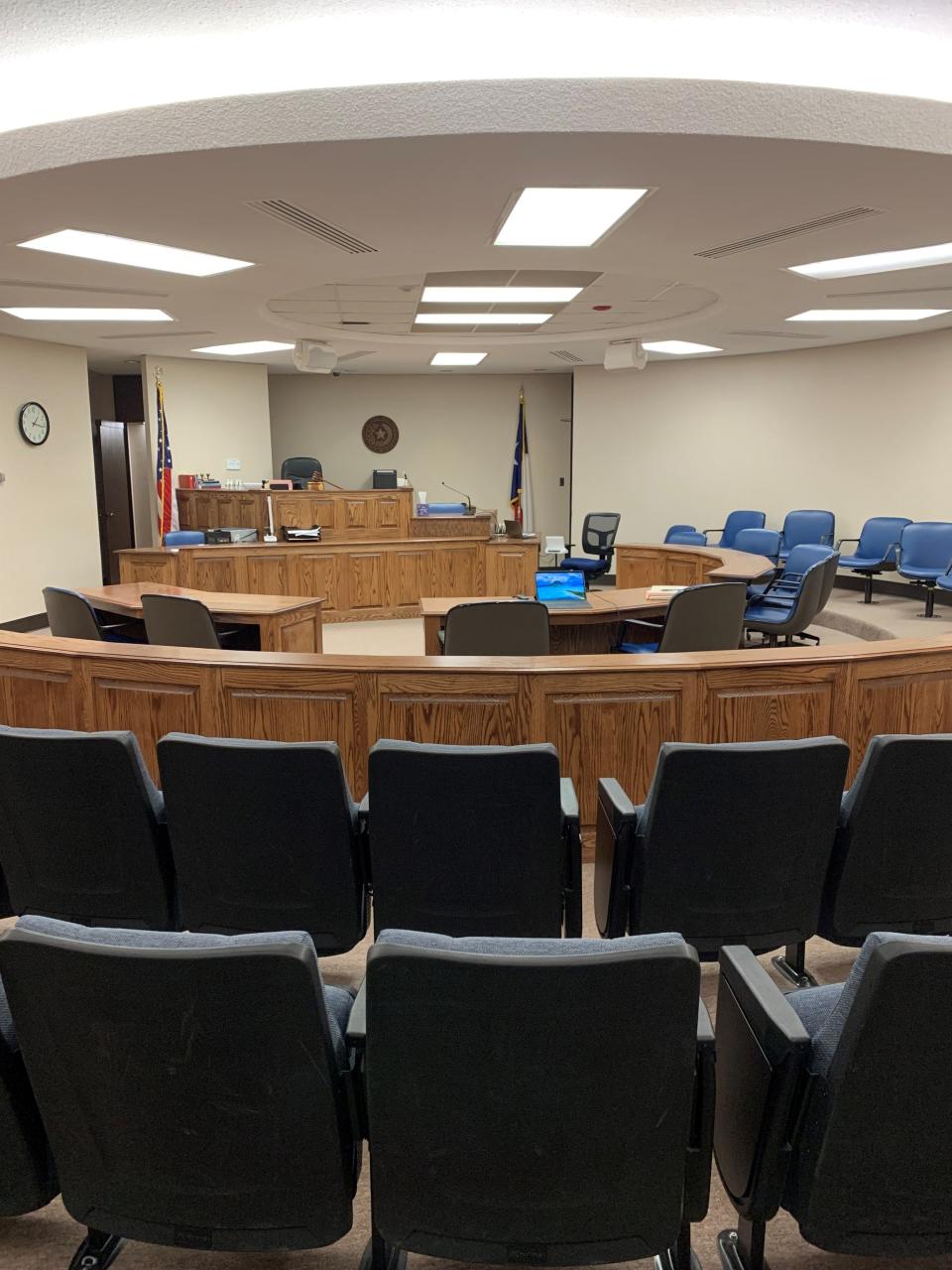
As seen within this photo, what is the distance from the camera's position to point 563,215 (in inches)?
182

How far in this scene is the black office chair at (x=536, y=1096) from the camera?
1.20 meters

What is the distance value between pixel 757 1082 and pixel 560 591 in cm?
550

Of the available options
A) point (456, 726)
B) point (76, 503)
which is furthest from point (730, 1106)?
point (76, 503)

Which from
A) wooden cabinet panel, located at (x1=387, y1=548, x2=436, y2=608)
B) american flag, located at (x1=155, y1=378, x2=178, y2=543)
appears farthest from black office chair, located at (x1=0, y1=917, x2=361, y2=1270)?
american flag, located at (x1=155, y1=378, x2=178, y2=543)

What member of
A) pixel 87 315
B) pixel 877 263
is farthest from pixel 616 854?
pixel 87 315

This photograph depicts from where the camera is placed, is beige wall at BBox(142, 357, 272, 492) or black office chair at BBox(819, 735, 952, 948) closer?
black office chair at BBox(819, 735, 952, 948)

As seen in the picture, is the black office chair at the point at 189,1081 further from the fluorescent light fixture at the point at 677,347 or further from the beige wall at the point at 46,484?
the fluorescent light fixture at the point at 677,347

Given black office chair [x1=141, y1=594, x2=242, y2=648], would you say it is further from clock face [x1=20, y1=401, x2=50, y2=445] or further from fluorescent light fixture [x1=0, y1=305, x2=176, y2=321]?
clock face [x1=20, y1=401, x2=50, y2=445]

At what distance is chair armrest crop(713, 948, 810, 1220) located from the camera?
4.40 feet

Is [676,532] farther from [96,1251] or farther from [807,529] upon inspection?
[96,1251]

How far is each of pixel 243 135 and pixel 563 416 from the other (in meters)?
10.4

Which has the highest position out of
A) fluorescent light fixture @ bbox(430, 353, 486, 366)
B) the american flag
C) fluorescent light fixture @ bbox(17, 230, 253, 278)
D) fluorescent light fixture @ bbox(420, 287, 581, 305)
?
fluorescent light fixture @ bbox(430, 353, 486, 366)

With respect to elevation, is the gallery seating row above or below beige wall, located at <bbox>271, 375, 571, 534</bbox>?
below

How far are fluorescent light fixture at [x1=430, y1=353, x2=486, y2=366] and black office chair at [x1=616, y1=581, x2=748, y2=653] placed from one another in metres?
6.35
